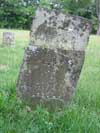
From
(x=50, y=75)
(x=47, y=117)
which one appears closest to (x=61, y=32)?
(x=50, y=75)

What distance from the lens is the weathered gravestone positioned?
5.45 metres

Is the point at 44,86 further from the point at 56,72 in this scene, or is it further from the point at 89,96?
the point at 89,96

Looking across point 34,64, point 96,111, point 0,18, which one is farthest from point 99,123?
point 0,18

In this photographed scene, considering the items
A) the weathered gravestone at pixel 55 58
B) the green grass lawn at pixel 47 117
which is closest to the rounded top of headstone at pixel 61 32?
the weathered gravestone at pixel 55 58

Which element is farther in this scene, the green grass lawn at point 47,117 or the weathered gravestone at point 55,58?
the weathered gravestone at point 55,58

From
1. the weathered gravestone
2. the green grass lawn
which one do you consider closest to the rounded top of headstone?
the weathered gravestone

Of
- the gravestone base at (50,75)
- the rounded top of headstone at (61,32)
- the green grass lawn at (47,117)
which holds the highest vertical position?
the rounded top of headstone at (61,32)

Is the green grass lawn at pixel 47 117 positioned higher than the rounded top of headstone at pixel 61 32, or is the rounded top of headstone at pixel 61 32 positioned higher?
the rounded top of headstone at pixel 61 32

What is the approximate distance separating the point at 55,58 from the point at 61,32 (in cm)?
35

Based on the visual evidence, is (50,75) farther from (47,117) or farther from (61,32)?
(47,117)

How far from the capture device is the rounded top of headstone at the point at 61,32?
17.9 feet

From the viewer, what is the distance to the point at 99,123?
489 cm

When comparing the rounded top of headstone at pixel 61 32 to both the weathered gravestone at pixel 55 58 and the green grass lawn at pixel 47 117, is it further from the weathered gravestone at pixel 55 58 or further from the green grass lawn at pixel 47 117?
the green grass lawn at pixel 47 117

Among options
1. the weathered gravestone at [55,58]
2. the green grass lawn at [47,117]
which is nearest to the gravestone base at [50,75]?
the weathered gravestone at [55,58]
